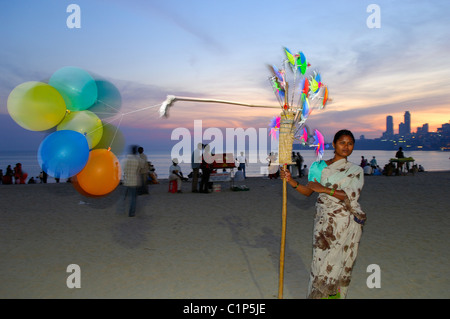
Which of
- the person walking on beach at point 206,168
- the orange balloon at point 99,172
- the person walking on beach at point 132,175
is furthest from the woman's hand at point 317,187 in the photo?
the person walking on beach at point 206,168

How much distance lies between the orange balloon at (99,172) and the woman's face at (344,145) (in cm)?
365

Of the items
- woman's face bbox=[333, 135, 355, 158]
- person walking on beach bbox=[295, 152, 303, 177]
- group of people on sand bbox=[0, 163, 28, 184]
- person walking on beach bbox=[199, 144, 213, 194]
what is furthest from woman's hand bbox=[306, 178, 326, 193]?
group of people on sand bbox=[0, 163, 28, 184]

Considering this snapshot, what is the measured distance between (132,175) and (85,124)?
4.05 meters

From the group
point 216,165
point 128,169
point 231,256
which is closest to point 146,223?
point 128,169

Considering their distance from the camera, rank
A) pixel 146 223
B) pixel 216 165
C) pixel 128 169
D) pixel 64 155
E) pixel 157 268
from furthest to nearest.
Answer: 1. pixel 216 165
2. pixel 128 169
3. pixel 146 223
4. pixel 157 268
5. pixel 64 155

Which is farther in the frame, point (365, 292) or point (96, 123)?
point (96, 123)

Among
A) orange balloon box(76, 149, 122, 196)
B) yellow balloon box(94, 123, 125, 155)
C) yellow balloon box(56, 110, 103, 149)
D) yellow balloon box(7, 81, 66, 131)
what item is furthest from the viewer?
yellow balloon box(94, 123, 125, 155)

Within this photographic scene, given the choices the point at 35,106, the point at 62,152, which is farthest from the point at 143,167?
the point at 35,106

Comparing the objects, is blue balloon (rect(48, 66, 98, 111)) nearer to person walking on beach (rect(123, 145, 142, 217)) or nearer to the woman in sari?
the woman in sari

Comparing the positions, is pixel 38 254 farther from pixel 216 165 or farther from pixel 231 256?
pixel 216 165

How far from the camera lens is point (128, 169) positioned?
9242 millimetres

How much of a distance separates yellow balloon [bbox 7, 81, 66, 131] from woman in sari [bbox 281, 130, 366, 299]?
3399mm

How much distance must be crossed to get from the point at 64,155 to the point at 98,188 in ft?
3.43

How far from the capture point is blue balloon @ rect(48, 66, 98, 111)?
5.31 meters
